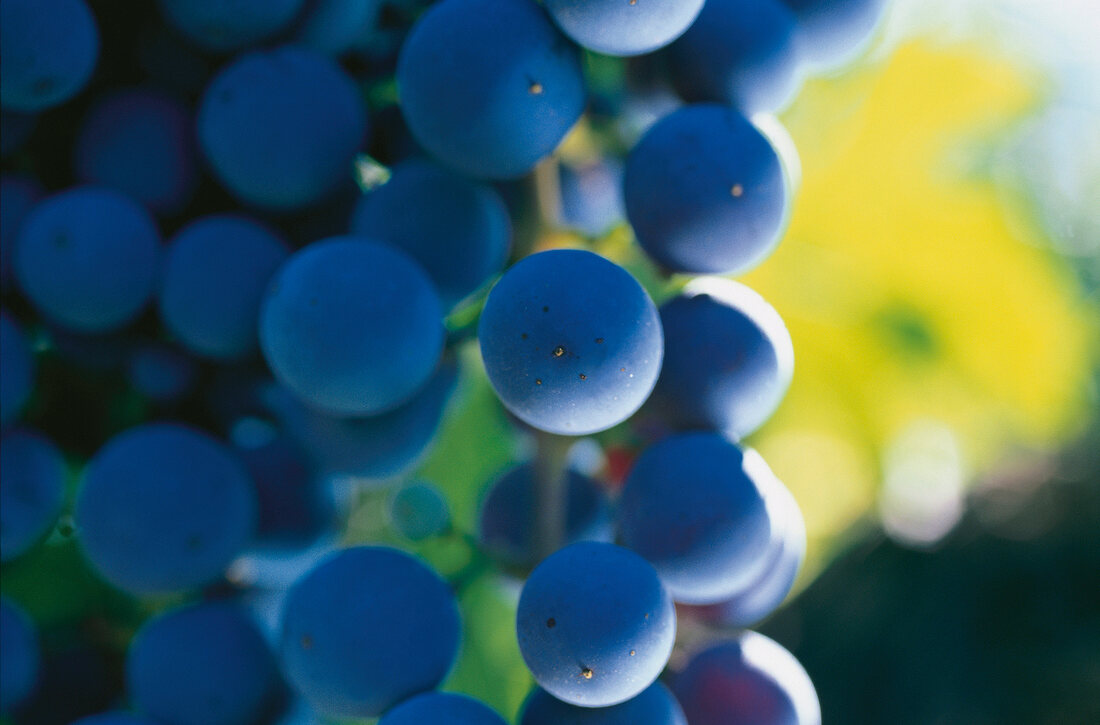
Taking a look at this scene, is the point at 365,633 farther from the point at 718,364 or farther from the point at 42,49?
the point at 42,49

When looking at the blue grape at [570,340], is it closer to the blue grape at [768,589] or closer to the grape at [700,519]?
the grape at [700,519]

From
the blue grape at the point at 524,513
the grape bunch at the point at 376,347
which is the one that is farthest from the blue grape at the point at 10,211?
the blue grape at the point at 524,513

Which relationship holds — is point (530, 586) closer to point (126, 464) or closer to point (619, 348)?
point (619, 348)

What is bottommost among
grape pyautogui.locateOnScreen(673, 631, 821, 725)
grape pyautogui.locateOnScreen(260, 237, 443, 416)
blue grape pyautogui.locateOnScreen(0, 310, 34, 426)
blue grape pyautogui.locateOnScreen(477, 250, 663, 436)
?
grape pyautogui.locateOnScreen(673, 631, 821, 725)

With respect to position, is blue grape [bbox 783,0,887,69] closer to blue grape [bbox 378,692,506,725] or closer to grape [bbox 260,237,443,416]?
grape [bbox 260,237,443,416]

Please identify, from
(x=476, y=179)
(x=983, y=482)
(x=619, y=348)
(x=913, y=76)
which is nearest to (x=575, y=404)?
(x=619, y=348)

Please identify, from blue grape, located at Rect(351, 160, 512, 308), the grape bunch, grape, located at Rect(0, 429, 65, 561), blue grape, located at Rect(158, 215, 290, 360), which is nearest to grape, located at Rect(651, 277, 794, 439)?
the grape bunch
